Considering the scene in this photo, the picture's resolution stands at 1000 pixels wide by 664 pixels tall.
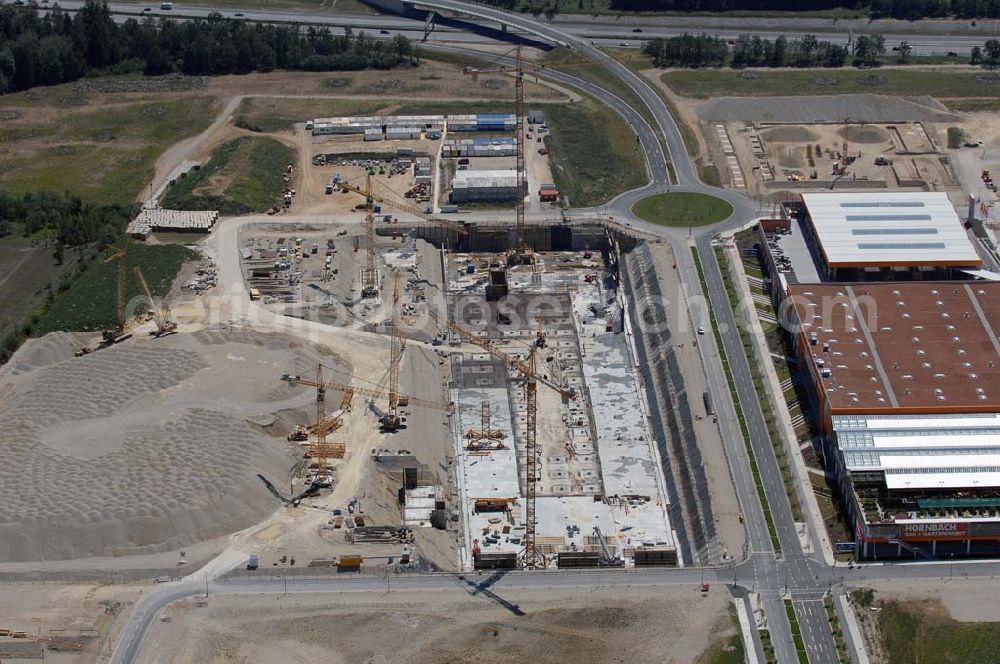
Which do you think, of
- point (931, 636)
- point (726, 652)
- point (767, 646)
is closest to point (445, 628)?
point (726, 652)

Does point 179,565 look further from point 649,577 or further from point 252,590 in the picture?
point 649,577

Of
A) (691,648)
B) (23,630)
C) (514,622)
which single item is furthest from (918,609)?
(23,630)

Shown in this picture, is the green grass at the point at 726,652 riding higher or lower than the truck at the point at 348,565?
lower

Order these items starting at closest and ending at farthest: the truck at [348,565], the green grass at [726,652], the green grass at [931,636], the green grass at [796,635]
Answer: the green grass at [726,652]
the green grass at [931,636]
the green grass at [796,635]
the truck at [348,565]

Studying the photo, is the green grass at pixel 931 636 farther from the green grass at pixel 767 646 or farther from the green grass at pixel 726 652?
the green grass at pixel 726 652

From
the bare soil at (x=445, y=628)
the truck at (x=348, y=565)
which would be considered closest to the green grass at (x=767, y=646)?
the bare soil at (x=445, y=628)

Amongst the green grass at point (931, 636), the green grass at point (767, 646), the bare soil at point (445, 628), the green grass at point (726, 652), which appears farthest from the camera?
the green grass at point (767, 646)

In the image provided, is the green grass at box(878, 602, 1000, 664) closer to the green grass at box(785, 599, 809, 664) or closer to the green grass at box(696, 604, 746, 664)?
the green grass at box(785, 599, 809, 664)

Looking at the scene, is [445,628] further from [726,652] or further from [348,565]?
[726,652]
